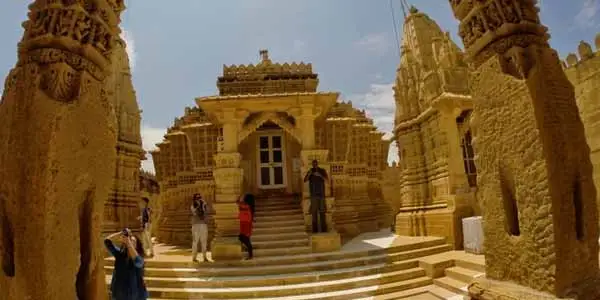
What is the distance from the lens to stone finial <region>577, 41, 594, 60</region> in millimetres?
9953

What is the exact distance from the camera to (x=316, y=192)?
8.97m

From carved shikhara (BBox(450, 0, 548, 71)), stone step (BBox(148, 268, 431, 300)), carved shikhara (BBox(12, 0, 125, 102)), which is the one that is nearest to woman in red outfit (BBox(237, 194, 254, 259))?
stone step (BBox(148, 268, 431, 300))

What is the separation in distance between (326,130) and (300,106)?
4.24 metres

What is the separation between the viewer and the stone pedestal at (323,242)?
8656 millimetres

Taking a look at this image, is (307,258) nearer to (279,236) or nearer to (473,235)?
(279,236)

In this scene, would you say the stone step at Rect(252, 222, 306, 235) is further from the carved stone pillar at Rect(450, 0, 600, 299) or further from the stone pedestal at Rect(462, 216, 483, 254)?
the carved stone pillar at Rect(450, 0, 600, 299)

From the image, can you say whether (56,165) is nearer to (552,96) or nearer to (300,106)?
(552,96)

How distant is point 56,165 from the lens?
3.02 metres

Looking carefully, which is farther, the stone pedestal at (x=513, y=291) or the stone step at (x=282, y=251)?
the stone step at (x=282, y=251)

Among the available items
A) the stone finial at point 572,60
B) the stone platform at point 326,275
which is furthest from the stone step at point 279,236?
the stone finial at point 572,60

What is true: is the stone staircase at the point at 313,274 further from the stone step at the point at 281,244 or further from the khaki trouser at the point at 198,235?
the khaki trouser at the point at 198,235

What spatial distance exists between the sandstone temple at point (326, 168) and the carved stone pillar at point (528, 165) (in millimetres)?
16

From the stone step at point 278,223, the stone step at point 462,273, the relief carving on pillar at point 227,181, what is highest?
the relief carving on pillar at point 227,181

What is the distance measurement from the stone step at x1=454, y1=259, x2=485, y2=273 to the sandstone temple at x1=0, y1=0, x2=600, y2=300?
3cm
